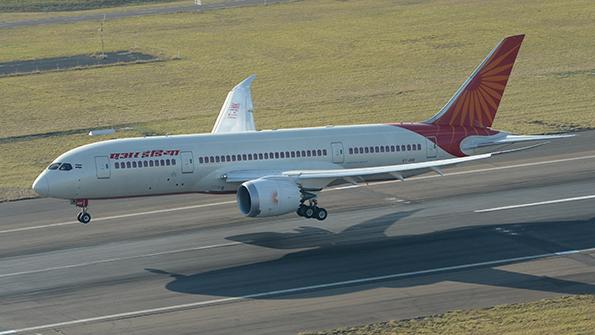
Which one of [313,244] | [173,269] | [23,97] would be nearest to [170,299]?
[173,269]

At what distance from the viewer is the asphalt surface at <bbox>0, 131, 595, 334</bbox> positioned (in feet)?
139

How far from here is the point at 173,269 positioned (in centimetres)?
4844

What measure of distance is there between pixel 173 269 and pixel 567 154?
30.0 meters

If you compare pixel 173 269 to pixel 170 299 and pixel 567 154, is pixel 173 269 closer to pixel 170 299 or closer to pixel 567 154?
pixel 170 299

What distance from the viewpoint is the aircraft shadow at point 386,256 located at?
45281 millimetres

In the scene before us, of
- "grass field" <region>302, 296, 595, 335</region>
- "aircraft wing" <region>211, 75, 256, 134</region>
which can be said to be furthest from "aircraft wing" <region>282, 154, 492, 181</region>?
"grass field" <region>302, 296, 595, 335</region>

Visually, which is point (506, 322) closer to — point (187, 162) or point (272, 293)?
point (272, 293)

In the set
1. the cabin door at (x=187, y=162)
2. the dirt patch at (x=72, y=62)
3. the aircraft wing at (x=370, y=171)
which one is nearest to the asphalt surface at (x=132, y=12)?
the dirt patch at (x=72, y=62)

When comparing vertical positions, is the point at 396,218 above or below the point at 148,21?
below

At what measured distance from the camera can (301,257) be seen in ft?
162

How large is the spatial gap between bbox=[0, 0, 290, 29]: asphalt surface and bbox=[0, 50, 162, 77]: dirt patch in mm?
25598

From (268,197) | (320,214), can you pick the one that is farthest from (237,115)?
(268,197)

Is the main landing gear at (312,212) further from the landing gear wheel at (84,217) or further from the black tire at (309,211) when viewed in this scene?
the landing gear wheel at (84,217)

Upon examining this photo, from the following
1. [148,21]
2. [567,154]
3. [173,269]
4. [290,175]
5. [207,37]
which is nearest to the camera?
[173,269]
